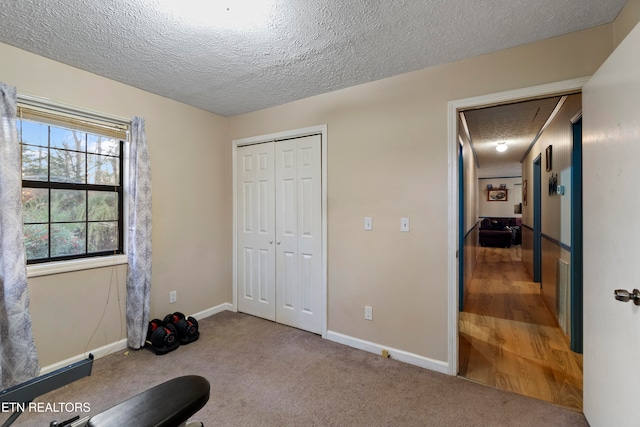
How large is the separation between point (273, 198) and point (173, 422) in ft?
7.97

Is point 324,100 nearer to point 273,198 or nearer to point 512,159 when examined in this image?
point 273,198

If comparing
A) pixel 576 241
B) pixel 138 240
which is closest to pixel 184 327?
pixel 138 240

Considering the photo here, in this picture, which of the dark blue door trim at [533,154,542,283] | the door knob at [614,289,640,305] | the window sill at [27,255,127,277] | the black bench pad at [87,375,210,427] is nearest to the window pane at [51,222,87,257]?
the window sill at [27,255,127,277]

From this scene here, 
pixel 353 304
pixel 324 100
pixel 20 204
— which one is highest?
pixel 324 100

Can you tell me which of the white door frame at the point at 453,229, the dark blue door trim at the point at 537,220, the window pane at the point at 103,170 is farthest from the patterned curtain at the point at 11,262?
the dark blue door trim at the point at 537,220

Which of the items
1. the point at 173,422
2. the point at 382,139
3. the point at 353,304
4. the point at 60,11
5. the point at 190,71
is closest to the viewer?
A: the point at 173,422

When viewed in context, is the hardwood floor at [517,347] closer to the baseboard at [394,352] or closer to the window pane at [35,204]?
the baseboard at [394,352]

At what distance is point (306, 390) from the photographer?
202cm

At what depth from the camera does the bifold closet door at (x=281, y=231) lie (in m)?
2.94

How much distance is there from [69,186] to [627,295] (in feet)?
11.7

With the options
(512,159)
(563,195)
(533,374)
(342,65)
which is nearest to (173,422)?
(342,65)

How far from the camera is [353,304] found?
2.68 metres

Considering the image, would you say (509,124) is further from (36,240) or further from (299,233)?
(36,240)

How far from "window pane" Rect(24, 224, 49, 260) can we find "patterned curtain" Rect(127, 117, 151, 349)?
559 millimetres
